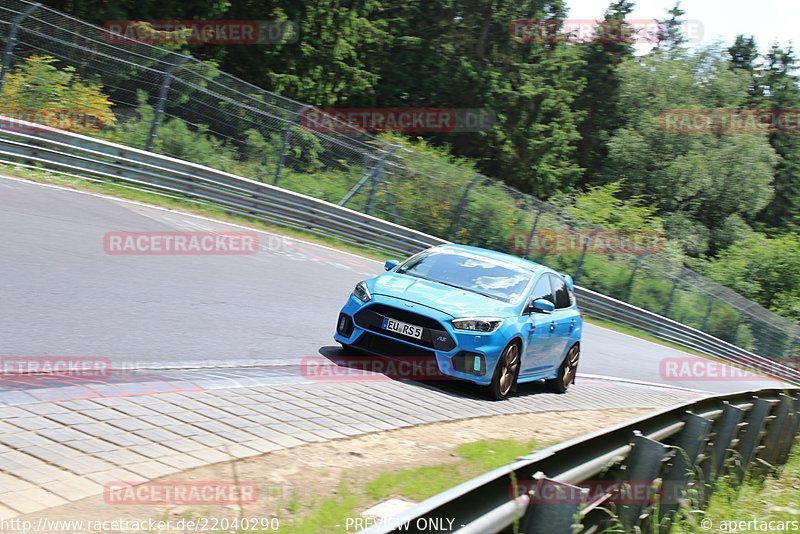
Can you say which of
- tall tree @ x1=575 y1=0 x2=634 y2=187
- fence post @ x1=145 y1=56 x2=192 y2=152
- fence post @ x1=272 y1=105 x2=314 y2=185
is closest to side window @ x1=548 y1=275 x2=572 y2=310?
fence post @ x1=145 y1=56 x2=192 y2=152

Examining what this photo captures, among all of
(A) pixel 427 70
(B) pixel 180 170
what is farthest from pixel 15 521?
(A) pixel 427 70

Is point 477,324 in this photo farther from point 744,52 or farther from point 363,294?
point 744,52

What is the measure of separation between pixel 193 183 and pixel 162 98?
6.10 feet

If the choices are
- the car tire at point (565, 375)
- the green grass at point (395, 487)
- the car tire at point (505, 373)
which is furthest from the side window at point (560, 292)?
the green grass at point (395, 487)

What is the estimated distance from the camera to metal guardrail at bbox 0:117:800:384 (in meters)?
17.5

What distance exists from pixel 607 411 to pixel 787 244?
4651 centimetres

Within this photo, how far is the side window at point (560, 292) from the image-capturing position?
12.3m

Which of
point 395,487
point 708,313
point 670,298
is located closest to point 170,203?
point 395,487

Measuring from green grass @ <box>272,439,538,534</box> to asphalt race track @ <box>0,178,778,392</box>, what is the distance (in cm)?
278

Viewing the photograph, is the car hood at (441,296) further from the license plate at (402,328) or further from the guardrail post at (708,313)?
the guardrail post at (708,313)

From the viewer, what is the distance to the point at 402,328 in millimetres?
10039

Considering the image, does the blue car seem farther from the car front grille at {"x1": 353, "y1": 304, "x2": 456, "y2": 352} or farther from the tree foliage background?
the tree foliage background

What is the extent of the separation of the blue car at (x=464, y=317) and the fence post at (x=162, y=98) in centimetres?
999

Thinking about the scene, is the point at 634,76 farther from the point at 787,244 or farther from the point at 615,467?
the point at 615,467
